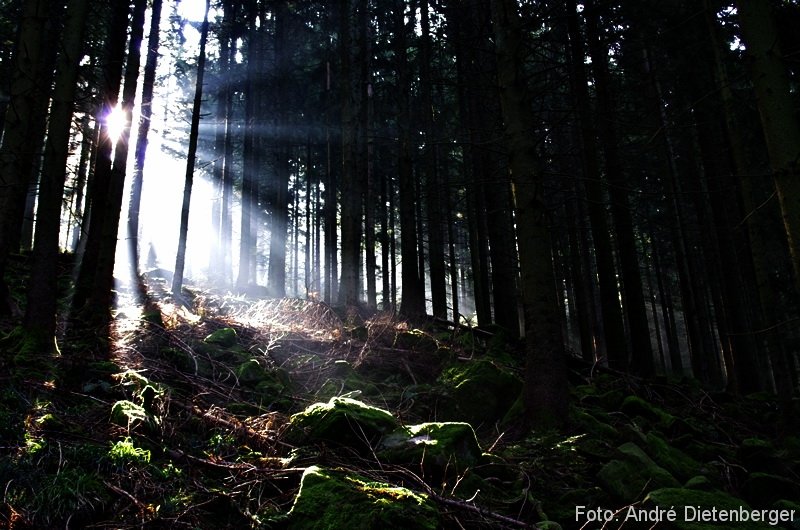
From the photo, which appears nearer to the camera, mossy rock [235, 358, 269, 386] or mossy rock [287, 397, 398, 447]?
mossy rock [287, 397, 398, 447]

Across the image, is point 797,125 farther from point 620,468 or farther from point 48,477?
point 48,477

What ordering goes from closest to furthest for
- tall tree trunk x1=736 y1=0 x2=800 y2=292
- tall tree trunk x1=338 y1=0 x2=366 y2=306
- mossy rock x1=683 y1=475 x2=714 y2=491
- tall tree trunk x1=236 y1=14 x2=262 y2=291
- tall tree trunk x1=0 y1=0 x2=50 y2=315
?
mossy rock x1=683 y1=475 x2=714 y2=491, tall tree trunk x1=736 y1=0 x2=800 y2=292, tall tree trunk x1=0 y1=0 x2=50 y2=315, tall tree trunk x1=338 y1=0 x2=366 y2=306, tall tree trunk x1=236 y1=14 x2=262 y2=291

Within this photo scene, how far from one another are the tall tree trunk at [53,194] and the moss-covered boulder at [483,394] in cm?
506

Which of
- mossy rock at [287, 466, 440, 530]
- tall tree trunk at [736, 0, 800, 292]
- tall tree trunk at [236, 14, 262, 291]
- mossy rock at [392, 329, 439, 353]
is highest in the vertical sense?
tall tree trunk at [236, 14, 262, 291]

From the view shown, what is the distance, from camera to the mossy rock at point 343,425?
384 centimetres

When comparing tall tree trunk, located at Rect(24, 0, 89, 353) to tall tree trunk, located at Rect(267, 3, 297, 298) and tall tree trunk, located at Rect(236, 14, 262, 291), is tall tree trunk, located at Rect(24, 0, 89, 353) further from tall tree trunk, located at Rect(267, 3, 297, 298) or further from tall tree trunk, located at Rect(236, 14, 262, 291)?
tall tree trunk, located at Rect(267, 3, 297, 298)

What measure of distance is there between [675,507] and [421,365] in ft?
16.0

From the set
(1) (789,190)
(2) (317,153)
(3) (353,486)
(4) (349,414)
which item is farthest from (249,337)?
(2) (317,153)

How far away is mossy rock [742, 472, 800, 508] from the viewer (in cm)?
396

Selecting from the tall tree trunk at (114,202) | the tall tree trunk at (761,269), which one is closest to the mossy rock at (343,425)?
the tall tree trunk at (114,202)

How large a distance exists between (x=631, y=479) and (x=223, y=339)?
19.7ft

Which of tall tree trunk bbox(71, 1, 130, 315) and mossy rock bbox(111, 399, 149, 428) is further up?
tall tree trunk bbox(71, 1, 130, 315)

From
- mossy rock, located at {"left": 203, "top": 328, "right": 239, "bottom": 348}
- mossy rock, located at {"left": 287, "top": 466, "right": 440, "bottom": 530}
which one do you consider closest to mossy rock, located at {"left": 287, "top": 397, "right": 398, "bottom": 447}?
mossy rock, located at {"left": 287, "top": 466, "right": 440, "bottom": 530}

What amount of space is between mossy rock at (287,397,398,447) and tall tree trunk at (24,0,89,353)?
12.2ft
